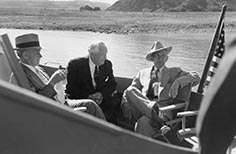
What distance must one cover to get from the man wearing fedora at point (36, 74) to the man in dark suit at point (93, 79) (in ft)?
1.88

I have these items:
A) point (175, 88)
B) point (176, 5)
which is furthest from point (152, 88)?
point (176, 5)

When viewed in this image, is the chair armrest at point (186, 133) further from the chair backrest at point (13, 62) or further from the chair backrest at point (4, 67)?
the chair backrest at point (4, 67)

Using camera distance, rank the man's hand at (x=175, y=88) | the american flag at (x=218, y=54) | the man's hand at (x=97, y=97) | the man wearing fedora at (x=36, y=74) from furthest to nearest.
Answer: the man's hand at (x=97, y=97), the american flag at (x=218, y=54), the man's hand at (x=175, y=88), the man wearing fedora at (x=36, y=74)

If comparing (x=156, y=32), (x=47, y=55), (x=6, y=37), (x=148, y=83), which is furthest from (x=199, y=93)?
(x=156, y=32)

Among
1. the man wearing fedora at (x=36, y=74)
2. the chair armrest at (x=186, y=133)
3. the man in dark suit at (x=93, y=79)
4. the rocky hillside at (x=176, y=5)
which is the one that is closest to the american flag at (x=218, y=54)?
the chair armrest at (x=186, y=133)

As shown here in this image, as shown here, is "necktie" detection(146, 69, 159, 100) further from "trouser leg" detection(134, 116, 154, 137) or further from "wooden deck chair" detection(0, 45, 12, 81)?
"wooden deck chair" detection(0, 45, 12, 81)

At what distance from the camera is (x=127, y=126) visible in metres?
4.52

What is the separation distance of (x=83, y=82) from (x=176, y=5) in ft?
252

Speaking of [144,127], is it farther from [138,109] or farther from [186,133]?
[186,133]

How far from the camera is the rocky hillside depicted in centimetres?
7044

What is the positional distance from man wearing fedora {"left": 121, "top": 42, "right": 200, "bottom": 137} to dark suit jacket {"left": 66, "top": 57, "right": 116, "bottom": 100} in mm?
303

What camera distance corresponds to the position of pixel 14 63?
2.98m

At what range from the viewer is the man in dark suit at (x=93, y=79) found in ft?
15.4

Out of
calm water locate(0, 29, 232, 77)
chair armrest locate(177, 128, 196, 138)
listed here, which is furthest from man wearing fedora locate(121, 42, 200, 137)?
calm water locate(0, 29, 232, 77)
